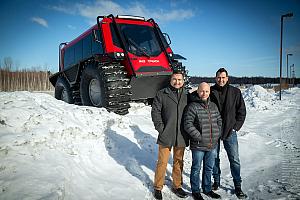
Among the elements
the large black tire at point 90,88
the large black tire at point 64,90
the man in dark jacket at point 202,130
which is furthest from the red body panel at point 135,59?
the large black tire at point 64,90

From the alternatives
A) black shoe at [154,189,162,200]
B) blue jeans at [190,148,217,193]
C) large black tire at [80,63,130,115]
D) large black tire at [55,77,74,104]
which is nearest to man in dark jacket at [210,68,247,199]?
blue jeans at [190,148,217,193]

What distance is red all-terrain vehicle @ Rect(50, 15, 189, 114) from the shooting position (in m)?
5.93

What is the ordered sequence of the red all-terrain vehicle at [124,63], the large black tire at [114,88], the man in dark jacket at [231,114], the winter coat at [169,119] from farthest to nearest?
the red all-terrain vehicle at [124,63] → the large black tire at [114,88] → the man in dark jacket at [231,114] → the winter coat at [169,119]

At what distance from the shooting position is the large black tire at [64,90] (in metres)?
8.86

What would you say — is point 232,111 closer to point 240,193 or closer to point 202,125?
point 202,125

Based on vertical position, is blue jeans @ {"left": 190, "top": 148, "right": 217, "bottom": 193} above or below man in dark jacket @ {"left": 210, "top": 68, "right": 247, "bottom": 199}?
below

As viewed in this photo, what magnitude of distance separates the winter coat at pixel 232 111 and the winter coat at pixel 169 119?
0.65 meters

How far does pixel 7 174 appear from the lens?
2.95 meters

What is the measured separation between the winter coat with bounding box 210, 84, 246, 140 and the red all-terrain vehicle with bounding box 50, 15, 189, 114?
2.76 m

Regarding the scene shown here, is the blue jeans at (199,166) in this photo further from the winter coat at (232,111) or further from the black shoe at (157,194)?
the black shoe at (157,194)

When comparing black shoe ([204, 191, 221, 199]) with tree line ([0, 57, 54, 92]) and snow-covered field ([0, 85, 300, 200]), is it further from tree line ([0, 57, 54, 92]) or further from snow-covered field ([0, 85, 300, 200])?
tree line ([0, 57, 54, 92])

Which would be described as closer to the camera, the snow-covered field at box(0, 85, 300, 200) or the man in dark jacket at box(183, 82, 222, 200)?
the snow-covered field at box(0, 85, 300, 200)

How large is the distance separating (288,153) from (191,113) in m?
3.25

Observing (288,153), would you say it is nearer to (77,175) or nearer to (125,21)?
(77,175)
